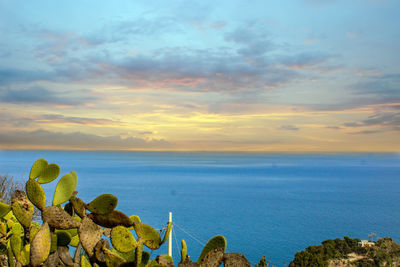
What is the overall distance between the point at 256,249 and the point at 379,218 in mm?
31873

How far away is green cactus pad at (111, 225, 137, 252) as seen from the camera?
1633mm

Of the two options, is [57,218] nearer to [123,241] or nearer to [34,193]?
[34,193]

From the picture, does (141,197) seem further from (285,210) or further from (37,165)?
(37,165)

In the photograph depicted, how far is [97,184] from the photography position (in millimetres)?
101562

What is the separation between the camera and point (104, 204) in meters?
1.70

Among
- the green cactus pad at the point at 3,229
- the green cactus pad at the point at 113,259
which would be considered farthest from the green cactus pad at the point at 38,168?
the green cactus pad at the point at 113,259

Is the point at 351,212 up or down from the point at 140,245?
down

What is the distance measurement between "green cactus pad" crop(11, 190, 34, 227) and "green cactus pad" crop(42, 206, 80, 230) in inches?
12.2

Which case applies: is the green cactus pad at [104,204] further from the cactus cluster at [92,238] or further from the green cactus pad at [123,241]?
the green cactus pad at [123,241]

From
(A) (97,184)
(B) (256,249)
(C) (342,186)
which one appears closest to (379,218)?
(B) (256,249)

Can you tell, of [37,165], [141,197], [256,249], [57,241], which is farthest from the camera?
[141,197]

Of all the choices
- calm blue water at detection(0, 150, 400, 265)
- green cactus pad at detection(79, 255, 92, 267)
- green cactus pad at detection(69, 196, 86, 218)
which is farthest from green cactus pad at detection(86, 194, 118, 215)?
calm blue water at detection(0, 150, 400, 265)

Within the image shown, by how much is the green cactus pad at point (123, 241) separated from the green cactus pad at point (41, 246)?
0.34m

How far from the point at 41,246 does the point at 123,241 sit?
0.40m
